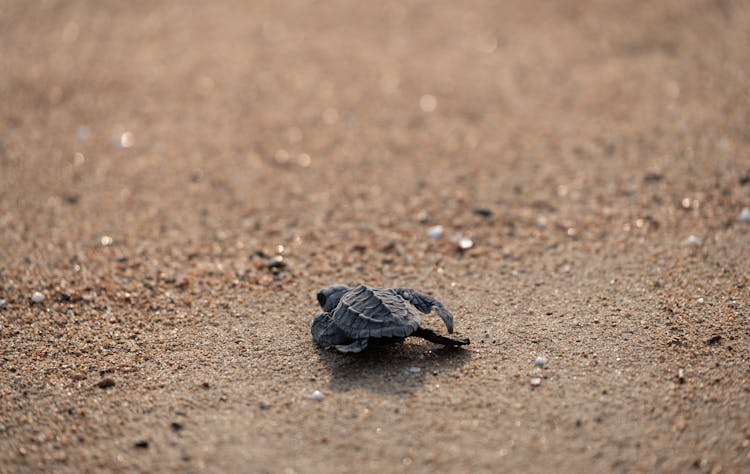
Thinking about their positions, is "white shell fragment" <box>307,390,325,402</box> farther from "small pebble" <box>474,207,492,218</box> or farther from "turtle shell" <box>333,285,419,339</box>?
"small pebble" <box>474,207,492,218</box>

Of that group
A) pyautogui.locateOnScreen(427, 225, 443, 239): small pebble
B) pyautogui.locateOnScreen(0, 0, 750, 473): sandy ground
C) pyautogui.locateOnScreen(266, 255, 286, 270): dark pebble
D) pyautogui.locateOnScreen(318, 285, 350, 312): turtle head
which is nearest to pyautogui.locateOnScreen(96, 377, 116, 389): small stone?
pyautogui.locateOnScreen(0, 0, 750, 473): sandy ground

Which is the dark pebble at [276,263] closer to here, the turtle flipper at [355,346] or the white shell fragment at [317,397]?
the turtle flipper at [355,346]

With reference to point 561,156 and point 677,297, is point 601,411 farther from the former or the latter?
point 561,156

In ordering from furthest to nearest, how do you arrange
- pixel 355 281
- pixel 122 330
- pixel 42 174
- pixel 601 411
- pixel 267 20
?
pixel 267 20
pixel 42 174
pixel 355 281
pixel 122 330
pixel 601 411

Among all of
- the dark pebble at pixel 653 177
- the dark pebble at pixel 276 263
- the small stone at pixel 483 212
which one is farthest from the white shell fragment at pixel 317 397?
the dark pebble at pixel 653 177

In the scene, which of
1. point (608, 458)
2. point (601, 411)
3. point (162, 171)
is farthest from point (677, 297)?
point (162, 171)

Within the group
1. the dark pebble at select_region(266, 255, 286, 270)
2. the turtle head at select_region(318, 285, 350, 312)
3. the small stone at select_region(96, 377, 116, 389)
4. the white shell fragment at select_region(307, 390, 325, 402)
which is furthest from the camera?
the dark pebble at select_region(266, 255, 286, 270)

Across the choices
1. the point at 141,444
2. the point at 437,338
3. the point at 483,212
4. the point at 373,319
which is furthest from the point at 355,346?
the point at 483,212

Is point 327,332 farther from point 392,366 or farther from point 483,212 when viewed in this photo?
point 483,212
